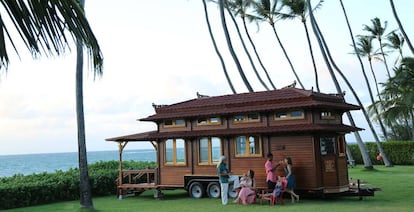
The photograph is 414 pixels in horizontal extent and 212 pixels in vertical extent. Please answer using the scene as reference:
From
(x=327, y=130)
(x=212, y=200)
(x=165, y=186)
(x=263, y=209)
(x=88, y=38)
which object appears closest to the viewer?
(x=88, y=38)

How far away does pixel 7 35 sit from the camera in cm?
176

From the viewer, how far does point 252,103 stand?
17.0 metres

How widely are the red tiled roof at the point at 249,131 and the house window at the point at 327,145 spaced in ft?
1.43

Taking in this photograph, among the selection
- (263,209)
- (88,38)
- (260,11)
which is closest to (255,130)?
(263,209)

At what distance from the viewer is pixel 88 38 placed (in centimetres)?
175

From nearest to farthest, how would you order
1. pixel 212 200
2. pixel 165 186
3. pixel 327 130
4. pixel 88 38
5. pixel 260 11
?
pixel 88 38, pixel 327 130, pixel 212 200, pixel 165 186, pixel 260 11

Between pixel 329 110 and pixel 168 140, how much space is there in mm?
5853

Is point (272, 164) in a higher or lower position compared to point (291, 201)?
higher

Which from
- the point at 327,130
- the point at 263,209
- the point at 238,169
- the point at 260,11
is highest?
the point at 260,11

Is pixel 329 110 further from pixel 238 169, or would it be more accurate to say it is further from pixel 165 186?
pixel 165 186

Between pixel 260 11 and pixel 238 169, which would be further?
pixel 260 11

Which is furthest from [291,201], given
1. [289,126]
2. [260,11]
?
[260,11]

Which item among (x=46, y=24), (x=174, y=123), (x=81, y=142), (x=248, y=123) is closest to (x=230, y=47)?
(x=174, y=123)

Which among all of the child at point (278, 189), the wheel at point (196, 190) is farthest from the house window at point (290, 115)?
the wheel at point (196, 190)
